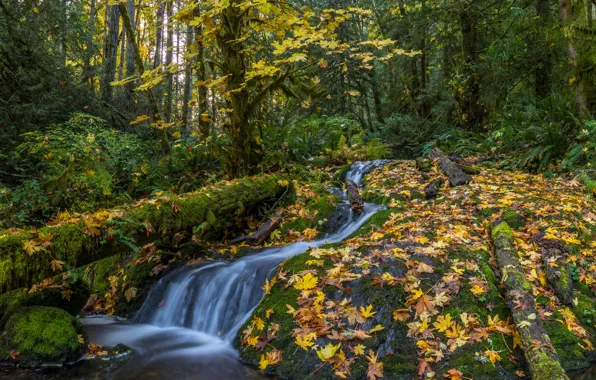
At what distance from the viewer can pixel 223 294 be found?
514 centimetres

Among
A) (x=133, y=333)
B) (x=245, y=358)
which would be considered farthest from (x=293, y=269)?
(x=133, y=333)

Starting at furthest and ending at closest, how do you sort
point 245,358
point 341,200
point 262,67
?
1. point 341,200
2. point 262,67
3. point 245,358

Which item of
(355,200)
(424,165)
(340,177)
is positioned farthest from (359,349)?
(340,177)

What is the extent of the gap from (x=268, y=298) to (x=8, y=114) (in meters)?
8.07

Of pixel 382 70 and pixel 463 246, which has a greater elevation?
pixel 382 70

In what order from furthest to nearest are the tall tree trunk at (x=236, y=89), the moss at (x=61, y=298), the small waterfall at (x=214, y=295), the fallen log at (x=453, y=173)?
the tall tree trunk at (x=236, y=89) < the fallen log at (x=453, y=173) < the small waterfall at (x=214, y=295) < the moss at (x=61, y=298)

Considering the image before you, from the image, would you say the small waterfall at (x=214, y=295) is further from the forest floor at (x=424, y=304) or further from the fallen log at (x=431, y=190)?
the fallen log at (x=431, y=190)

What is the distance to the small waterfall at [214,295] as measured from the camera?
191 inches

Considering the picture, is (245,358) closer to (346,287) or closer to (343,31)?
(346,287)

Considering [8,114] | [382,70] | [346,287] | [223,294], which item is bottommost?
[223,294]

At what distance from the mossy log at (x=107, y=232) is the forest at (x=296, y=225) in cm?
2

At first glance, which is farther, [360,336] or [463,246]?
[463,246]

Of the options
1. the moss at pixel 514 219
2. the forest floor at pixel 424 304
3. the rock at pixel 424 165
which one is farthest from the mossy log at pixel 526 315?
the rock at pixel 424 165

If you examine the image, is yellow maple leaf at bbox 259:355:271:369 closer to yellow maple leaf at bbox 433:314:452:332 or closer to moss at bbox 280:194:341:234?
yellow maple leaf at bbox 433:314:452:332
